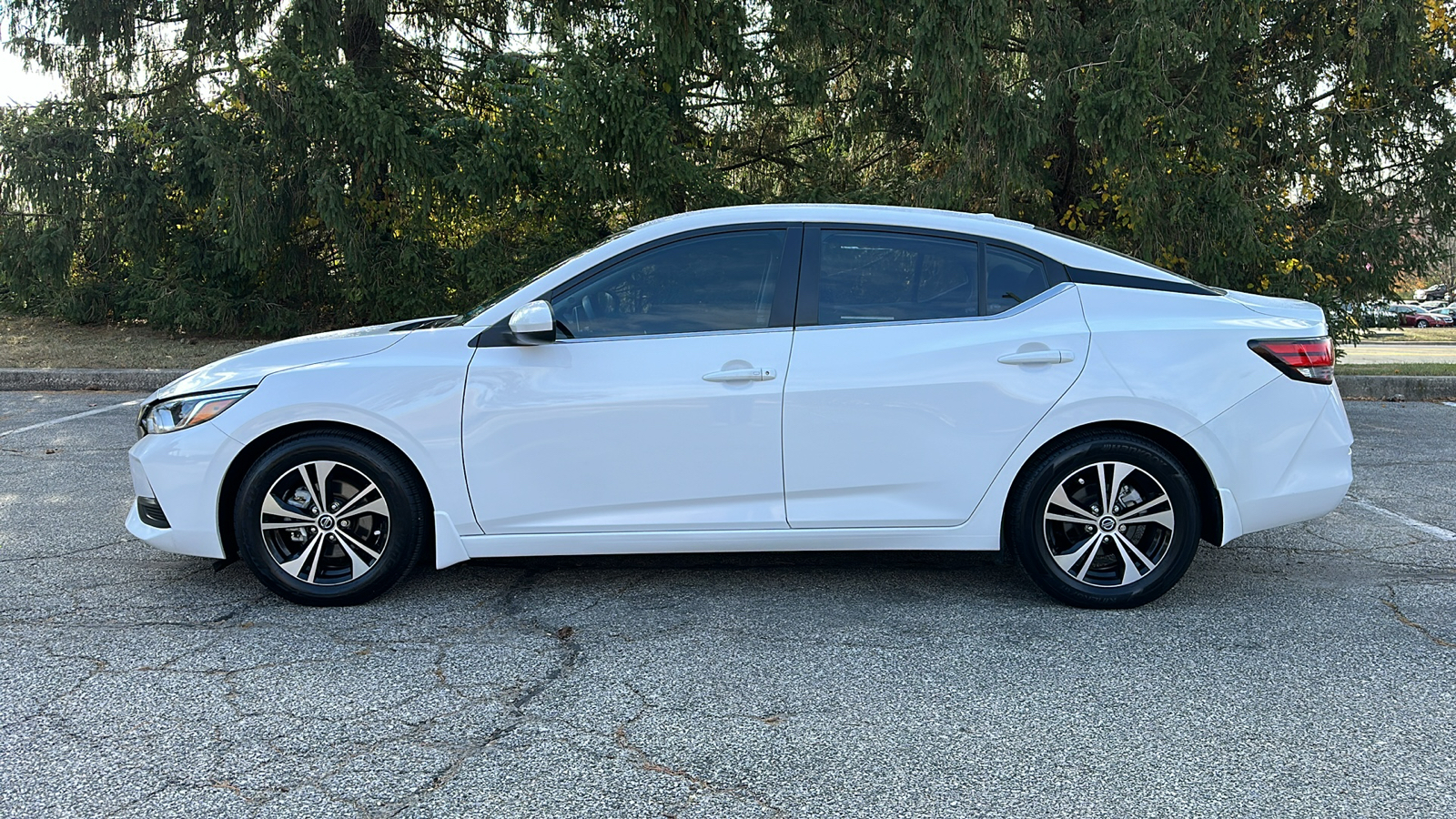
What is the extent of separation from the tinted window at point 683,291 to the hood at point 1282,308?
1.88 metres

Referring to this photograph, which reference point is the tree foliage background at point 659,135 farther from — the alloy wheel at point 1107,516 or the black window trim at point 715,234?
the alloy wheel at point 1107,516

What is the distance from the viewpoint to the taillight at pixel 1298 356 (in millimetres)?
4387

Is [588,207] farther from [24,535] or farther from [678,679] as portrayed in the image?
[678,679]

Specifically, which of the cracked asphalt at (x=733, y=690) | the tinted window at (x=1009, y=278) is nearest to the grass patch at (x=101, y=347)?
the cracked asphalt at (x=733, y=690)

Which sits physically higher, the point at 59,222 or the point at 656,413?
the point at 59,222

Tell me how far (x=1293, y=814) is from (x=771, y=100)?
32.5ft

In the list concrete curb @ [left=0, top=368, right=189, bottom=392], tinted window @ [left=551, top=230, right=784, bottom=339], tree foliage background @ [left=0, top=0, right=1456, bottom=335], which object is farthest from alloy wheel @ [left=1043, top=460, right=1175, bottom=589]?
concrete curb @ [left=0, top=368, right=189, bottom=392]

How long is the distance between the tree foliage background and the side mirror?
654 centimetres

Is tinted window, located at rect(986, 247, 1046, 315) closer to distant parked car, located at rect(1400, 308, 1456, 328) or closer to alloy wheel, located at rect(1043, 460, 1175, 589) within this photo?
alloy wheel, located at rect(1043, 460, 1175, 589)

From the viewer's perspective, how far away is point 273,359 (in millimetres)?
4504

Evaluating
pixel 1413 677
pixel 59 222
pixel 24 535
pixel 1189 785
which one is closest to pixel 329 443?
pixel 24 535

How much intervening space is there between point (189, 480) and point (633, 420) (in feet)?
5.69

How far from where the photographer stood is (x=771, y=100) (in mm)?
11734

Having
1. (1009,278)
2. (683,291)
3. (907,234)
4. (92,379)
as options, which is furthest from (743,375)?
(92,379)
